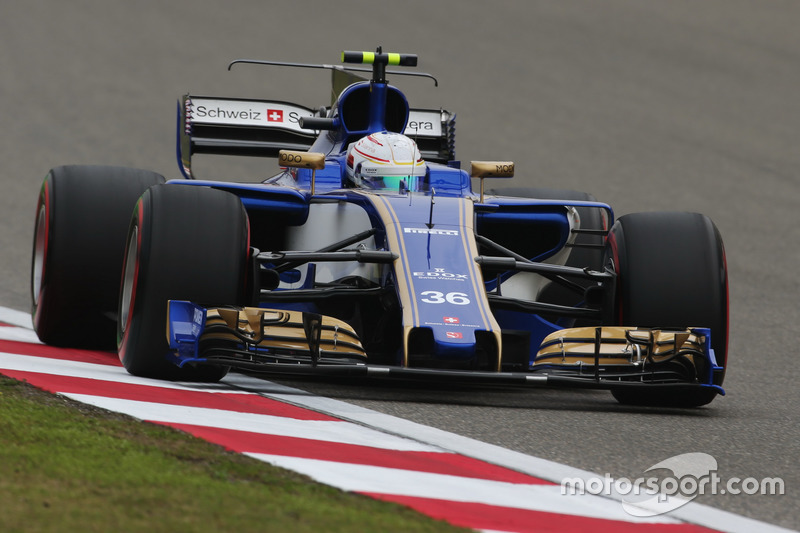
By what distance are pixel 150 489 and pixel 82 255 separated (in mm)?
4013

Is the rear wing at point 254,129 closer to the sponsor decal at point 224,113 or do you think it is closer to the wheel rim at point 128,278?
the sponsor decal at point 224,113

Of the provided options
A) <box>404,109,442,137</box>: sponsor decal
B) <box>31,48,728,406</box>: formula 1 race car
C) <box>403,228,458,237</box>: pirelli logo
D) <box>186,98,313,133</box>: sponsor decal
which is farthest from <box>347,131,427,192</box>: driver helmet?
<box>404,109,442,137</box>: sponsor decal

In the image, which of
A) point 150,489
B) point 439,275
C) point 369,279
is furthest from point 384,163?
point 150,489

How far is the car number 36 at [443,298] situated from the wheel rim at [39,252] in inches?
103

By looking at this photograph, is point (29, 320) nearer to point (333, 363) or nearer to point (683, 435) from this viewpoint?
point (333, 363)

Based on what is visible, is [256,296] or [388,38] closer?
[256,296]

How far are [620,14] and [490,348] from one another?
23427mm

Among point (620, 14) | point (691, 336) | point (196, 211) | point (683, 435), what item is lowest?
point (683, 435)

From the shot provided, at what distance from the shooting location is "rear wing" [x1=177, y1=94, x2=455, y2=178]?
376 inches

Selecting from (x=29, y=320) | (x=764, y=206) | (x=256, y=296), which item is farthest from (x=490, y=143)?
(x=256, y=296)

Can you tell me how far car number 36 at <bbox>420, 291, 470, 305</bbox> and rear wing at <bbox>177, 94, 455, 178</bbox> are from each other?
3.38 m

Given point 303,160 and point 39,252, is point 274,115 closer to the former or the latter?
point 39,252

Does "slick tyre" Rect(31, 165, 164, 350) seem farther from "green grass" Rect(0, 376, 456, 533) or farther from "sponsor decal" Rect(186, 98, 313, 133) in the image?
"green grass" Rect(0, 376, 456, 533)

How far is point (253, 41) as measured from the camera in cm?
2347
